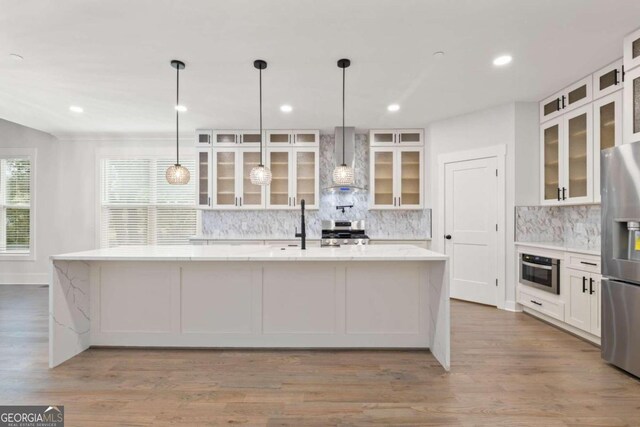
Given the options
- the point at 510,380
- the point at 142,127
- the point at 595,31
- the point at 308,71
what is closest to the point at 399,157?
the point at 308,71

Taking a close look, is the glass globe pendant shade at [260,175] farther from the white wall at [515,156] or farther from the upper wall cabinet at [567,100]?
the upper wall cabinet at [567,100]

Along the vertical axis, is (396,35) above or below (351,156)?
above

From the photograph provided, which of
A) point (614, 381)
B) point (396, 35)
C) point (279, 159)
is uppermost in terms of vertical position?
point (396, 35)

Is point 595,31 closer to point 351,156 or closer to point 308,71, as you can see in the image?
point 308,71

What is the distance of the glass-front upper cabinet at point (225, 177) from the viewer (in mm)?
5285

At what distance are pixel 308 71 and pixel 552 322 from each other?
3748 mm

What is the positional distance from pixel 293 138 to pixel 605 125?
3876mm

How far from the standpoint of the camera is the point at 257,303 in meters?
2.82

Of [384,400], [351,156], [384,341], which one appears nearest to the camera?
[384,400]

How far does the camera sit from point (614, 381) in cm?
232

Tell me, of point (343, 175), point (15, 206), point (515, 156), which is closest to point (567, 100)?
point (515, 156)

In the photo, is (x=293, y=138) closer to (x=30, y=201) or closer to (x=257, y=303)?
(x=257, y=303)

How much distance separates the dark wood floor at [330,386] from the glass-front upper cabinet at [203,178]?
274cm

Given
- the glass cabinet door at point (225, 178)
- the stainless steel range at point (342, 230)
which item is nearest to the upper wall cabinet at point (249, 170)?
the glass cabinet door at point (225, 178)
